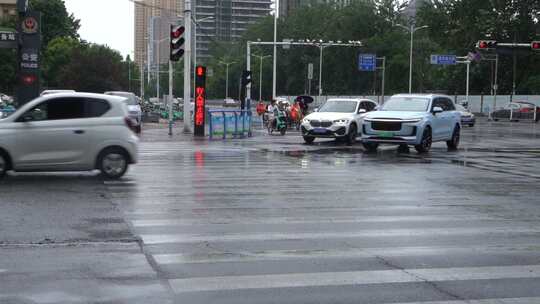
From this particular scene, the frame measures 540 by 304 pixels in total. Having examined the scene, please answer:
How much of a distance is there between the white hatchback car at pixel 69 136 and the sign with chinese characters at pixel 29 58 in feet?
52.6

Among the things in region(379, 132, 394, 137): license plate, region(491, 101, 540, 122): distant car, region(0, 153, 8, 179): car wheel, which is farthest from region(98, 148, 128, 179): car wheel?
region(491, 101, 540, 122): distant car

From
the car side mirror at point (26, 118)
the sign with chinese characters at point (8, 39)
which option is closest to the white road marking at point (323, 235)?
the car side mirror at point (26, 118)

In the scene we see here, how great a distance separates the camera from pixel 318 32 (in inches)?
4695

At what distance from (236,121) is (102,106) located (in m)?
16.6

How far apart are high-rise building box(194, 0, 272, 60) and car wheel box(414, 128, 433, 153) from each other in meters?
71.0

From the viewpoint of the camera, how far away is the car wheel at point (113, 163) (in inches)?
601

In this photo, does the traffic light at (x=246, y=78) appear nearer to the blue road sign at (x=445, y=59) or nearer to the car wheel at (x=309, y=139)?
the car wheel at (x=309, y=139)

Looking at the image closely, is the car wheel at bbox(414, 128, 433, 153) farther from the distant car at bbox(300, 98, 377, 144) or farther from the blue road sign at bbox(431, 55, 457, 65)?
the blue road sign at bbox(431, 55, 457, 65)

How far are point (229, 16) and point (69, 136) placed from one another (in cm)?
10776

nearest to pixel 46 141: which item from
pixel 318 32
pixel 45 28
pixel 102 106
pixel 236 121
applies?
pixel 102 106

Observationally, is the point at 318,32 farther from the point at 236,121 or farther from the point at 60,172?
the point at 60,172

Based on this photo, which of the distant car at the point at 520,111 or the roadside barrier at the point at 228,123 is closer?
the roadside barrier at the point at 228,123

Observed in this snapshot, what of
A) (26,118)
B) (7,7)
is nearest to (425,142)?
(26,118)

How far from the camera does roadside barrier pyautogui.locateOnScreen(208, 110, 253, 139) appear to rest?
101ft
